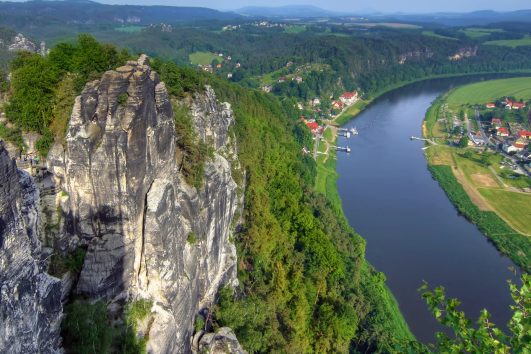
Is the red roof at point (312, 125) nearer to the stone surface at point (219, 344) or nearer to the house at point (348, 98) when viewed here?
the house at point (348, 98)

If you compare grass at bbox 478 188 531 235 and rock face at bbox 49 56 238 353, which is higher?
rock face at bbox 49 56 238 353

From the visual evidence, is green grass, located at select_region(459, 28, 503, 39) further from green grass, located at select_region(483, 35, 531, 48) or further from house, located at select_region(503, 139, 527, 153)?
house, located at select_region(503, 139, 527, 153)

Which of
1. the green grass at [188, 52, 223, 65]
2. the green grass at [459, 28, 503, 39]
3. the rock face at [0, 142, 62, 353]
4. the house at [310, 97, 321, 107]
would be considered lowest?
the house at [310, 97, 321, 107]

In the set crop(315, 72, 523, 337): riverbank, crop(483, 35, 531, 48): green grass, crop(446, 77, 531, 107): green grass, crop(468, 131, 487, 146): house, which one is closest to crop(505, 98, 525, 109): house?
crop(446, 77, 531, 107): green grass

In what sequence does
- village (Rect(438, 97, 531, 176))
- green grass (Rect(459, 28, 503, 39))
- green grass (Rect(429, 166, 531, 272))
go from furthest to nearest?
green grass (Rect(459, 28, 503, 39))
village (Rect(438, 97, 531, 176))
green grass (Rect(429, 166, 531, 272))

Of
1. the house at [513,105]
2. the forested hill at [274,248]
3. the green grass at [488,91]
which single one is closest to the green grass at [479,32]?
the green grass at [488,91]

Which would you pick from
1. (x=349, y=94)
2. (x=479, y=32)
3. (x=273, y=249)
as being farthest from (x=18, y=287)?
(x=479, y=32)

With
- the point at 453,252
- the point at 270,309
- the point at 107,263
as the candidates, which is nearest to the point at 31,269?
the point at 107,263
